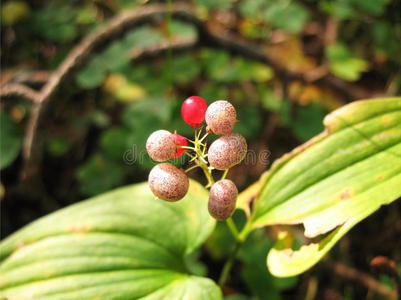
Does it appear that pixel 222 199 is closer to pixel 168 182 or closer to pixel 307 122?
pixel 168 182

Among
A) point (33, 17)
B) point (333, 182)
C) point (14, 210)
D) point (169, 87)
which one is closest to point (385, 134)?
point (333, 182)

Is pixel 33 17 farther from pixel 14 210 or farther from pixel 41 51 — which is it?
pixel 14 210

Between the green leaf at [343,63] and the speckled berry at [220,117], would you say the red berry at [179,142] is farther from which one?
the green leaf at [343,63]

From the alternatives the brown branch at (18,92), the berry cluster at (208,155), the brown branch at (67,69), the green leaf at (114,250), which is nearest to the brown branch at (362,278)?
the green leaf at (114,250)

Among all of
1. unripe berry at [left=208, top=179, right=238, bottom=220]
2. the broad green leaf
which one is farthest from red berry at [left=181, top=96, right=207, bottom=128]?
the broad green leaf

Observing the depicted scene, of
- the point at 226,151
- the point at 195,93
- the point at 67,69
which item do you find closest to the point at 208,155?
the point at 226,151

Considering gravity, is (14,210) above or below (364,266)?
above
